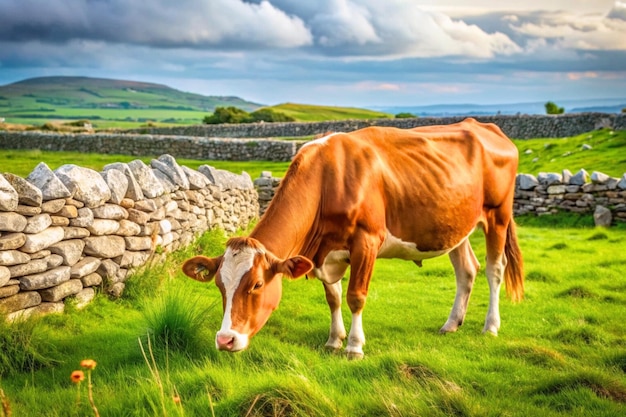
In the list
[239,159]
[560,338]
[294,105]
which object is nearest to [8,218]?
[560,338]

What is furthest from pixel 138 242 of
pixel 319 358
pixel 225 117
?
pixel 225 117

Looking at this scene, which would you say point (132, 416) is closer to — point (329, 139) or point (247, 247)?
point (247, 247)

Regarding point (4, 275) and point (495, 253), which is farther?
point (495, 253)

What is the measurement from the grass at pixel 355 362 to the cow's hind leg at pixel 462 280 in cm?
17

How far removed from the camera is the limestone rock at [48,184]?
7.56 meters

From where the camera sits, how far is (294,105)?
315ft

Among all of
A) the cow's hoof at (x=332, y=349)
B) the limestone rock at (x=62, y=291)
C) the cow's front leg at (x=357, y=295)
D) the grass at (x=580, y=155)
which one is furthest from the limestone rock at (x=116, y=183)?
the grass at (x=580, y=155)

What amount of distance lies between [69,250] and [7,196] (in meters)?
1.08

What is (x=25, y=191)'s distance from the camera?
7.24 meters

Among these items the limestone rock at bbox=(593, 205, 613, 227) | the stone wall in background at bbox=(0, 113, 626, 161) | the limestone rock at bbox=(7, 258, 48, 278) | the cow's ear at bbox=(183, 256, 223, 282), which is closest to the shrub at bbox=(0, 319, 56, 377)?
the limestone rock at bbox=(7, 258, 48, 278)

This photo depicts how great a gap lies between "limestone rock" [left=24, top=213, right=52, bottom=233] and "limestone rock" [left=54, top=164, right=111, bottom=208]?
1.85 feet

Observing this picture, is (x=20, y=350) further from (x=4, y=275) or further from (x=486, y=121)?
(x=486, y=121)

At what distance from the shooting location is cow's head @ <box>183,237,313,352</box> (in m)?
5.57

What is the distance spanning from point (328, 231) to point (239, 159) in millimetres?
22695
